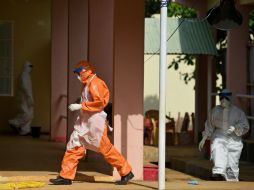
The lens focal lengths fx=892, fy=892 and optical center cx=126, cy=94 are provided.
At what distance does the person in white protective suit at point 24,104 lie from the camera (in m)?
20.7

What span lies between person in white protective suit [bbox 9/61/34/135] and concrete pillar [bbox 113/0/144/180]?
27.5 ft

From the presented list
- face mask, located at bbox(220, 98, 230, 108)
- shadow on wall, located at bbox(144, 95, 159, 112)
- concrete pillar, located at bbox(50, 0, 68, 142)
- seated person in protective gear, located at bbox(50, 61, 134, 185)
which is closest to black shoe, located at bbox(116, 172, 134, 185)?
seated person in protective gear, located at bbox(50, 61, 134, 185)

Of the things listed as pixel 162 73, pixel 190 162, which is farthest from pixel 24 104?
pixel 162 73

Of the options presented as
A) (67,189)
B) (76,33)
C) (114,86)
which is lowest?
(67,189)

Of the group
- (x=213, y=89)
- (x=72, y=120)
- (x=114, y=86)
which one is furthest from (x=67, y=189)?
(x=213, y=89)

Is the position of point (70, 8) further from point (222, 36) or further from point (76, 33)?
point (222, 36)

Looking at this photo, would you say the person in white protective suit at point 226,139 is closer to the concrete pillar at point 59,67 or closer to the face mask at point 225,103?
the face mask at point 225,103

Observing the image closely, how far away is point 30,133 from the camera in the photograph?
68.5 ft

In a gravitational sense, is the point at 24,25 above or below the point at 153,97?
above

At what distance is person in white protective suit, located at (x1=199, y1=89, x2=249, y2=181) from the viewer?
47.0 feet

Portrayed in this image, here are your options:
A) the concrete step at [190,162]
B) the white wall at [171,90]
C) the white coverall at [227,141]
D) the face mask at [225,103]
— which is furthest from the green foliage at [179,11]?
the white coverall at [227,141]

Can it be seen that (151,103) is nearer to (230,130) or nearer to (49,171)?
(230,130)

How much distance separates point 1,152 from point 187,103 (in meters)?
11.0

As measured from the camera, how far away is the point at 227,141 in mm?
14453
